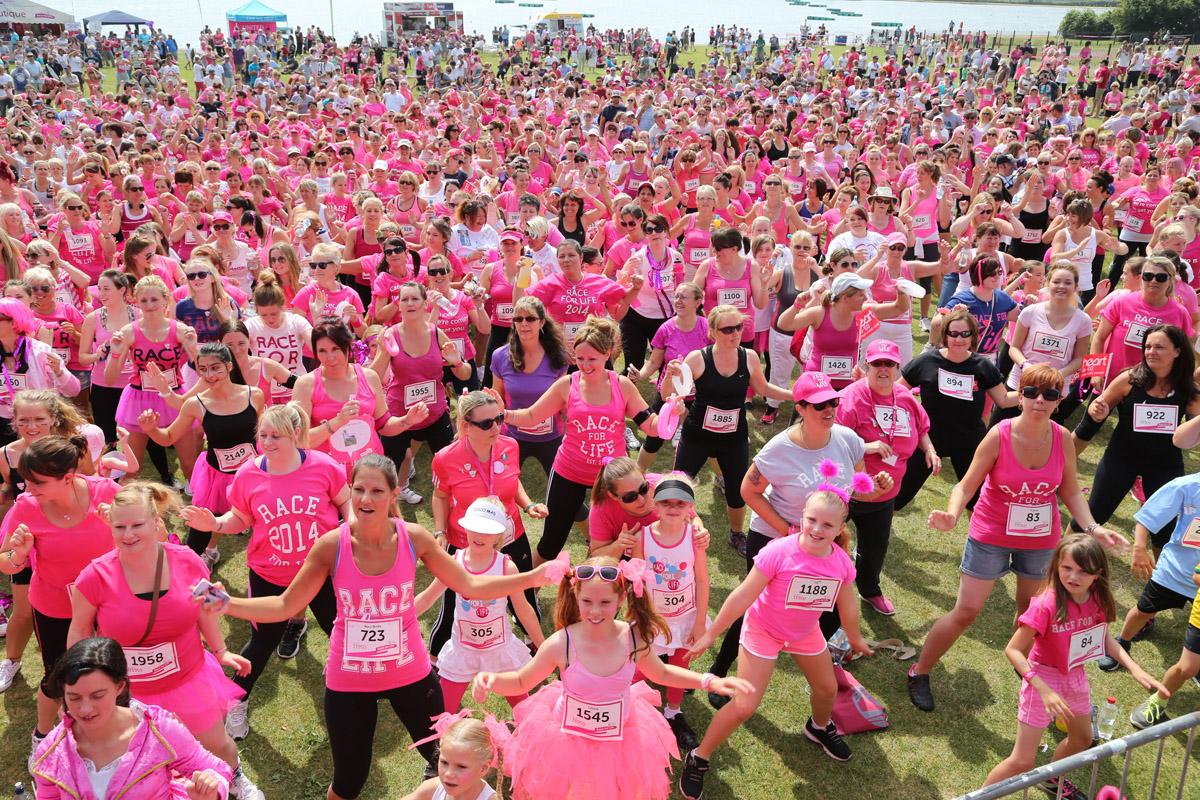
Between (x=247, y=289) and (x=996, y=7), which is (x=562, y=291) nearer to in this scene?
(x=247, y=289)

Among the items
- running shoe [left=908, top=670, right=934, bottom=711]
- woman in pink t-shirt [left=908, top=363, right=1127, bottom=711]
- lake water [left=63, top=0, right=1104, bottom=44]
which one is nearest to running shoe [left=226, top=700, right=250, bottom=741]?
running shoe [left=908, top=670, right=934, bottom=711]

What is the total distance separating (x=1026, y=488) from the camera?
4891mm

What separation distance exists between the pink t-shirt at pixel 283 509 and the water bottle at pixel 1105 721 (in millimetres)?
4128

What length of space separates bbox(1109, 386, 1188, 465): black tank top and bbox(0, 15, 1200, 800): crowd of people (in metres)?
0.02

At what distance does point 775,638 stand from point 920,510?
11.8 feet

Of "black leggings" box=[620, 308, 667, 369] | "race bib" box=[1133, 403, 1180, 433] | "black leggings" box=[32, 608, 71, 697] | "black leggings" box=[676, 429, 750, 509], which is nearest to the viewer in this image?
"black leggings" box=[32, 608, 71, 697]

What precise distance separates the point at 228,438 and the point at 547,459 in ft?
6.59

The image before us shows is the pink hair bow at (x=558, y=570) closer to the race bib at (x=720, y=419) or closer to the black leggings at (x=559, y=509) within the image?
the black leggings at (x=559, y=509)

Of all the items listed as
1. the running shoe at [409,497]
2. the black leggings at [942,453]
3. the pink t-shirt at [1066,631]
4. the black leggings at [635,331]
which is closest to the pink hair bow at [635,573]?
the pink t-shirt at [1066,631]

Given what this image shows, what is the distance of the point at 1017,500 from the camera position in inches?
193

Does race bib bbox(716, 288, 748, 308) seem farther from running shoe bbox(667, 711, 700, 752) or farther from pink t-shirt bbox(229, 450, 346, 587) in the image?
pink t-shirt bbox(229, 450, 346, 587)

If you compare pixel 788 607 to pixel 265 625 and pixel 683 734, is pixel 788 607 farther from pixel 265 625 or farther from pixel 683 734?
pixel 265 625

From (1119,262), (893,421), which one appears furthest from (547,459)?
(1119,262)

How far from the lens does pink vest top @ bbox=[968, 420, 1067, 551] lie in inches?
192
